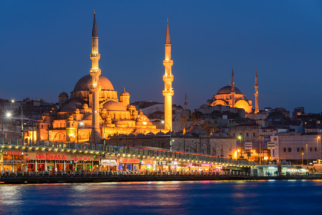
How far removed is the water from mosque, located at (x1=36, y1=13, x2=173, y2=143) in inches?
1224

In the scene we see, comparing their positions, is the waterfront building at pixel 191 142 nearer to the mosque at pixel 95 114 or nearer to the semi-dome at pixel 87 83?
the mosque at pixel 95 114

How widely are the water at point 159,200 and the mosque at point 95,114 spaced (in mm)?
31085

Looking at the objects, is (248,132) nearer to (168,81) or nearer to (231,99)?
(168,81)

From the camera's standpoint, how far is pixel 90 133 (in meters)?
90.5

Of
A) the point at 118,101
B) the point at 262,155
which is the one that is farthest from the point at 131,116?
the point at 262,155

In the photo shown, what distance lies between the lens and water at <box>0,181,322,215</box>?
4109cm

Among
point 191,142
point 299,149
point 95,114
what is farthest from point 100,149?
point 299,149

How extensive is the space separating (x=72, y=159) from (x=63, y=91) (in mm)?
47337

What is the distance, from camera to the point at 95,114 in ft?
284

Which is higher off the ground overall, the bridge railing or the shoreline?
the bridge railing

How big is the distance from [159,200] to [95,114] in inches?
1650

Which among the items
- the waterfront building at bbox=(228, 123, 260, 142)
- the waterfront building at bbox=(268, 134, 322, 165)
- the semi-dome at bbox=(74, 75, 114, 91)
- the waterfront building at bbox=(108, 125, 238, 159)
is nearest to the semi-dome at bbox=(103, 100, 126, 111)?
the semi-dome at bbox=(74, 75, 114, 91)

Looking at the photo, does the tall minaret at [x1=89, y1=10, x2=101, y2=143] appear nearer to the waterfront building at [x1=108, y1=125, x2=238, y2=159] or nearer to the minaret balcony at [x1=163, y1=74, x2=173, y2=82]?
the waterfront building at [x1=108, y1=125, x2=238, y2=159]

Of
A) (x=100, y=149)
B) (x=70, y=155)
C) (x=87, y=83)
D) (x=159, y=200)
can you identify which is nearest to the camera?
(x=159, y=200)
